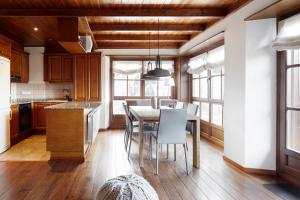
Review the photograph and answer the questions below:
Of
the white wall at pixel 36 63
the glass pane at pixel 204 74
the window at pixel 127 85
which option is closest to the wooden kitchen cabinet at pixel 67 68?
the white wall at pixel 36 63

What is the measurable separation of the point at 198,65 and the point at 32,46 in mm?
4518

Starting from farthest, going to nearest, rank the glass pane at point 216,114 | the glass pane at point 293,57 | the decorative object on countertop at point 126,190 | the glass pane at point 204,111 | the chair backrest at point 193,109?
the glass pane at point 204,111 < the glass pane at point 216,114 < the chair backrest at point 193,109 < the glass pane at point 293,57 < the decorative object on countertop at point 126,190

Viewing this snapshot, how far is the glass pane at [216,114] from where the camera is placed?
226 inches

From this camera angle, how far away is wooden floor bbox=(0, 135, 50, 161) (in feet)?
14.8

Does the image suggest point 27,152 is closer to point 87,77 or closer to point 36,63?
point 87,77

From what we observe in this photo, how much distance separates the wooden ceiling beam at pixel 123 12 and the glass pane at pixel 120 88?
12.4ft

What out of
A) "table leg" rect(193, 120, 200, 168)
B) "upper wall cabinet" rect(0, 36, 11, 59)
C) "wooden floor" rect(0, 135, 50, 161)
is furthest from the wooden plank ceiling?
"wooden floor" rect(0, 135, 50, 161)

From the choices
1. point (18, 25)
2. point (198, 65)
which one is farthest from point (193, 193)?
point (18, 25)

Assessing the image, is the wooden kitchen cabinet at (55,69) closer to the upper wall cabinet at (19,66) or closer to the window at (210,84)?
the upper wall cabinet at (19,66)

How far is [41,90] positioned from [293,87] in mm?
6336

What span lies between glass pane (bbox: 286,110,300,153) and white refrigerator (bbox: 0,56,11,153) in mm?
4757

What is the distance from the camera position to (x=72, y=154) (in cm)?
441

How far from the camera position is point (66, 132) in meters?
4.33

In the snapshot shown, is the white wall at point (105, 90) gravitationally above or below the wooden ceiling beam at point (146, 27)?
below
